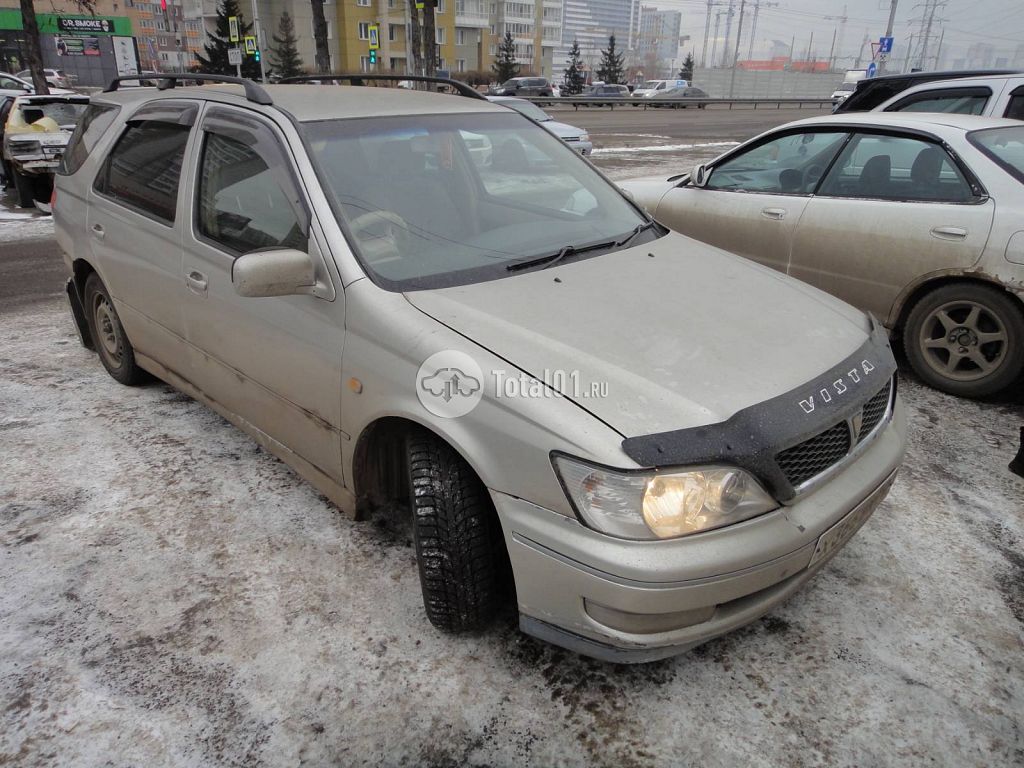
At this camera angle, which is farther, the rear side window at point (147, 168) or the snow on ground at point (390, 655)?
the rear side window at point (147, 168)

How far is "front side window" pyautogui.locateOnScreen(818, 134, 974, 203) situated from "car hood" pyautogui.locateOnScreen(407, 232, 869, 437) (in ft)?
6.46

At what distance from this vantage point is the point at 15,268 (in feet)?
24.1

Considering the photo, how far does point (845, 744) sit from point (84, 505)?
312 cm

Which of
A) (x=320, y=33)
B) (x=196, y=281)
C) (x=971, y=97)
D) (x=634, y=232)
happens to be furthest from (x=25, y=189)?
(x=320, y=33)

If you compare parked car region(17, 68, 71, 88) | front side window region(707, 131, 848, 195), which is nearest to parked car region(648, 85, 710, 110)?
parked car region(17, 68, 71, 88)

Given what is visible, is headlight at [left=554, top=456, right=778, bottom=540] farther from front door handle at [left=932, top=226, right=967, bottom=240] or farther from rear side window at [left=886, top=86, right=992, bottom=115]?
rear side window at [left=886, top=86, right=992, bottom=115]

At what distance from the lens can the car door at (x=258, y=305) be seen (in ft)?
8.67

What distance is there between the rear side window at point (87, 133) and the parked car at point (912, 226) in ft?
12.5

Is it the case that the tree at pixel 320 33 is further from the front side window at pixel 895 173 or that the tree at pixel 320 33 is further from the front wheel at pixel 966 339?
the front wheel at pixel 966 339

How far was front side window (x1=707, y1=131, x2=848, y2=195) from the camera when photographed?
4922mm

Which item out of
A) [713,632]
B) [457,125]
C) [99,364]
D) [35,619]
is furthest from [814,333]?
[99,364]

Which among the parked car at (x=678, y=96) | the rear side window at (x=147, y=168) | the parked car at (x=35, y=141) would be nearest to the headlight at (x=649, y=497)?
the rear side window at (x=147, y=168)

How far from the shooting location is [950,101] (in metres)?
6.86

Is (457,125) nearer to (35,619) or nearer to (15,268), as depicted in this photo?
(35,619)
